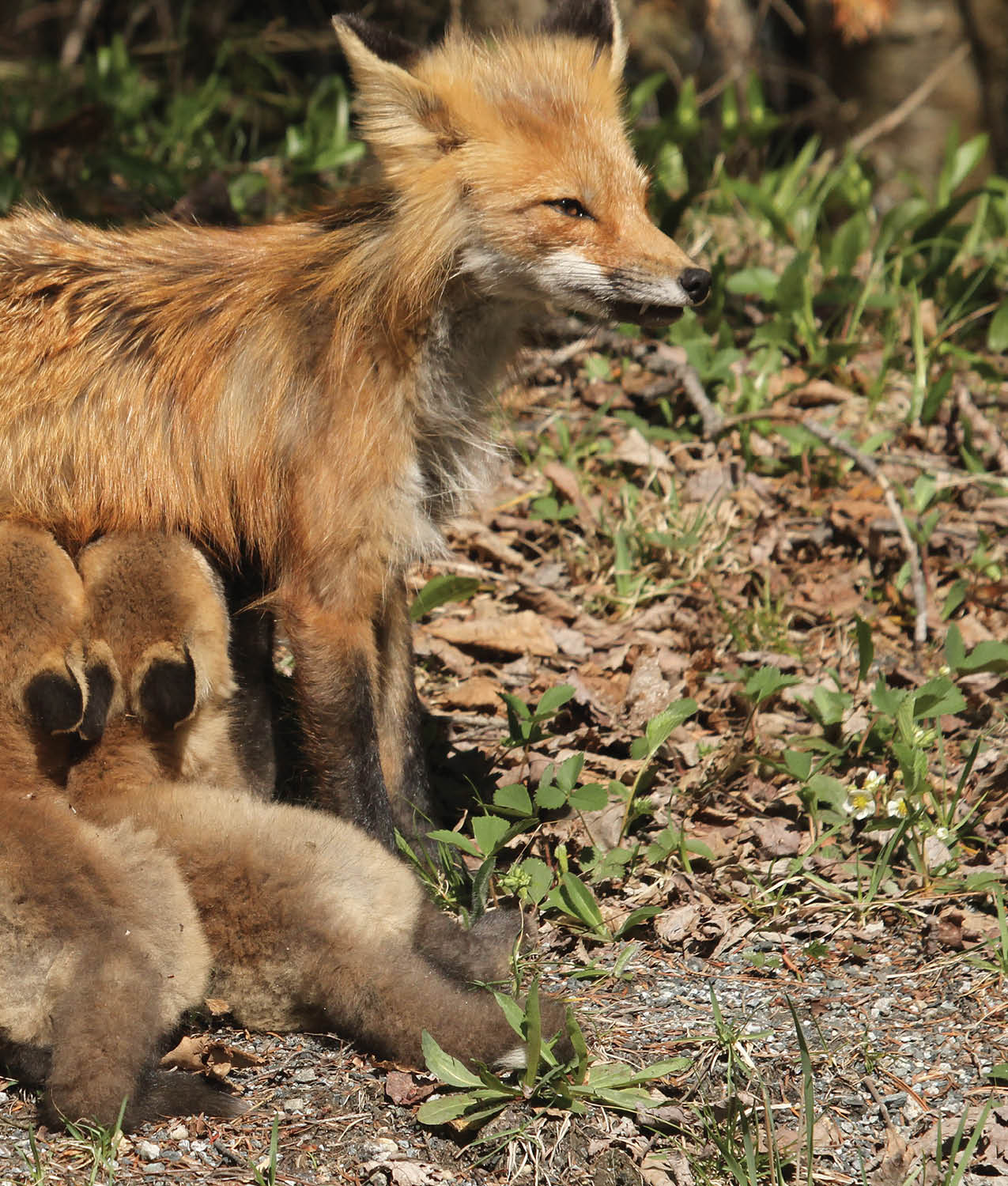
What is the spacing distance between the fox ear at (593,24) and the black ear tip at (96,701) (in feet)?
11.0

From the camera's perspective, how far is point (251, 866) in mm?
4207

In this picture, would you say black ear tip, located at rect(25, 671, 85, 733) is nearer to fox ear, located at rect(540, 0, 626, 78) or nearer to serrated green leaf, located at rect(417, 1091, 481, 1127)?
serrated green leaf, located at rect(417, 1091, 481, 1127)

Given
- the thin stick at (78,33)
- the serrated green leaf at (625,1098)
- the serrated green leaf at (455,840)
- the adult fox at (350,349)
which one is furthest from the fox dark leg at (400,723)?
the thin stick at (78,33)

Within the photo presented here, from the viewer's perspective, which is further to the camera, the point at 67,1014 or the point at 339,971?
A: the point at 339,971

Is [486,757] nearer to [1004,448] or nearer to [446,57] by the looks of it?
[446,57]

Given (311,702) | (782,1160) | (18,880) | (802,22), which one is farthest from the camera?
(802,22)

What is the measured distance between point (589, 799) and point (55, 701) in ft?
6.48

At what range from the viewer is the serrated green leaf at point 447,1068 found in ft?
12.4

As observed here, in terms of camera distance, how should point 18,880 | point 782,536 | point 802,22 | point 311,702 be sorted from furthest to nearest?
point 802,22 < point 782,536 < point 311,702 < point 18,880

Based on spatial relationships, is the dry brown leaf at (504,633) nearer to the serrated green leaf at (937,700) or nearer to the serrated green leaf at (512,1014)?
the serrated green leaf at (937,700)

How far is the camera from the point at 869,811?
5.04 m

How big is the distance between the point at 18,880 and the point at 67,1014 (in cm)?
42

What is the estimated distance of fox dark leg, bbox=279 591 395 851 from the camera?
16.0 feet

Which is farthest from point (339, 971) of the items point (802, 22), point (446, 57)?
point (802, 22)
